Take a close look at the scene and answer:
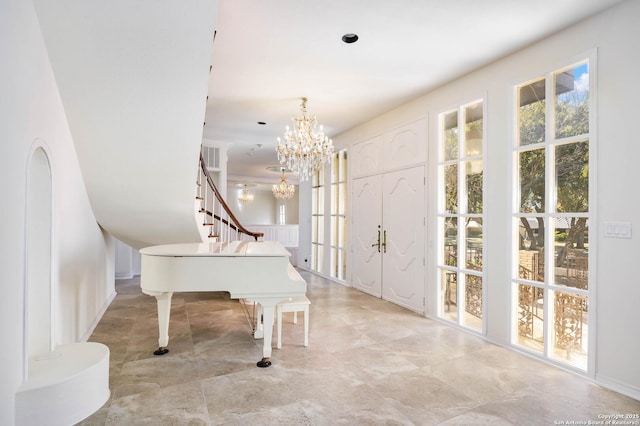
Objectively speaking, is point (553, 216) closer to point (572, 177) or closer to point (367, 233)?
point (572, 177)

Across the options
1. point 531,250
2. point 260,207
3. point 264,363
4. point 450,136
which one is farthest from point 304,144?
point 260,207

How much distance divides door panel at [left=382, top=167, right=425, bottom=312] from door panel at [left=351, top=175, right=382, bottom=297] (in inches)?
6.8

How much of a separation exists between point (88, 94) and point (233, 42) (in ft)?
3.90

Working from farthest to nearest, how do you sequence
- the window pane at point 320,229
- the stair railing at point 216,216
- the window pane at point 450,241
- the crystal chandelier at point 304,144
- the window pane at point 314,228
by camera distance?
the window pane at point 314,228, the window pane at point 320,229, the stair railing at point 216,216, the crystal chandelier at point 304,144, the window pane at point 450,241

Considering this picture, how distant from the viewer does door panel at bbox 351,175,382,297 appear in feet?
17.5

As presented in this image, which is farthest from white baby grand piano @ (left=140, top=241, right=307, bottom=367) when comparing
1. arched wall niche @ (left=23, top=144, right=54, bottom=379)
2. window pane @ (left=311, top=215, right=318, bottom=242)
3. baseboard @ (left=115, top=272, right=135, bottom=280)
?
baseboard @ (left=115, top=272, right=135, bottom=280)

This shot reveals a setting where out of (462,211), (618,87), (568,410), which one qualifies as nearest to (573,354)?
(568,410)

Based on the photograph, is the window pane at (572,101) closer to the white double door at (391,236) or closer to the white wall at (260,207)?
the white double door at (391,236)

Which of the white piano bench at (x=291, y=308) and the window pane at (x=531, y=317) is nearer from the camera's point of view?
the window pane at (x=531, y=317)

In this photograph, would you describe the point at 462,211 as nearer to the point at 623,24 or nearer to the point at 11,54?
the point at 623,24

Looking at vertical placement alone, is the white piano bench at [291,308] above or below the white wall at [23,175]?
below

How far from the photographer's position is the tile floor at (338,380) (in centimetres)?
219

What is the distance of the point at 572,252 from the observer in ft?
Answer: 9.42

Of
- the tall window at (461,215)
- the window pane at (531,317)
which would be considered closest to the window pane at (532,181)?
the tall window at (461,215)
